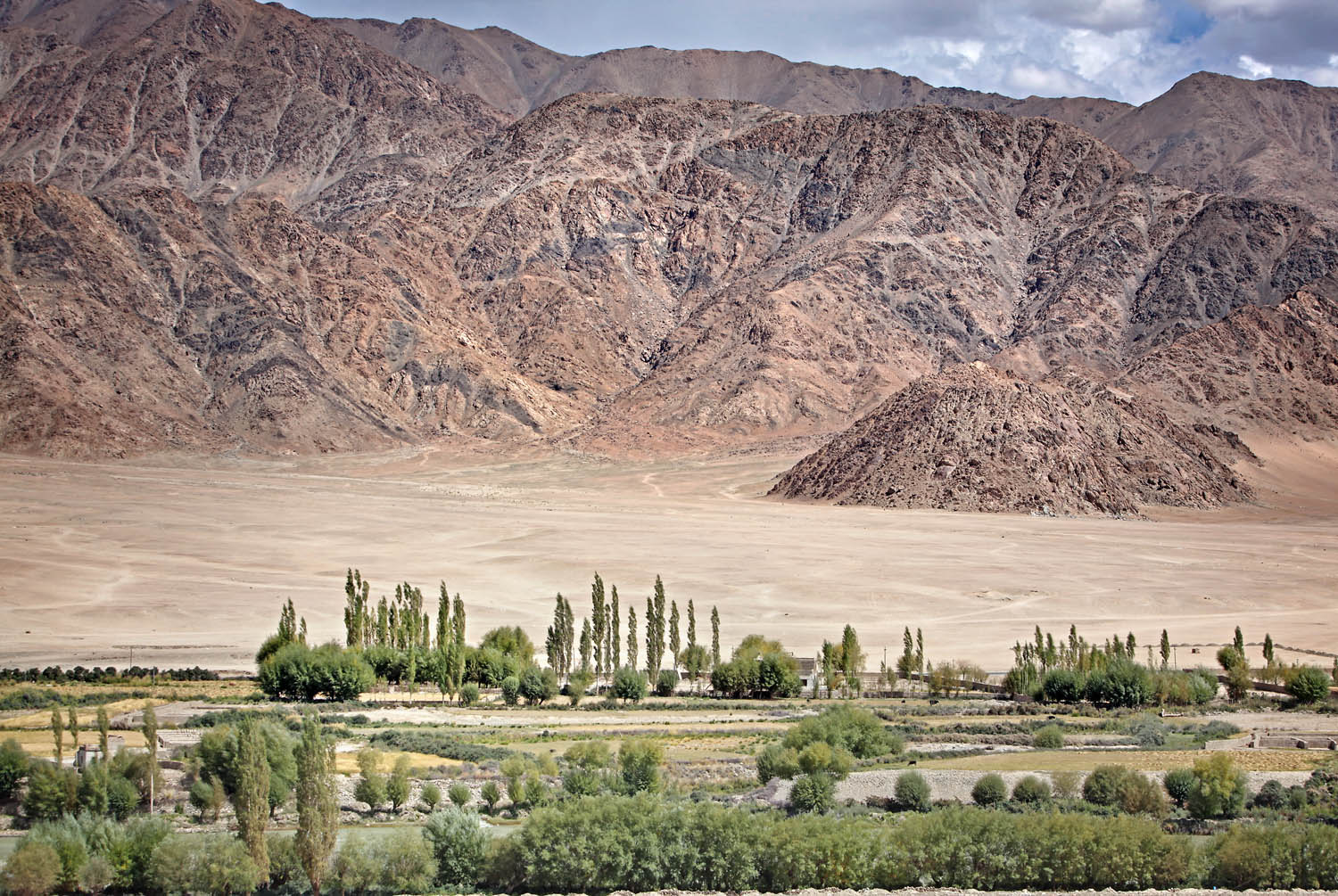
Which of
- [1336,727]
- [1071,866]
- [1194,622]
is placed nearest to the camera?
[1071,866]

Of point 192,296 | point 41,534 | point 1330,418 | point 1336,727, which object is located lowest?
point 1336,727

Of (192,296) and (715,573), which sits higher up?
(192,296)

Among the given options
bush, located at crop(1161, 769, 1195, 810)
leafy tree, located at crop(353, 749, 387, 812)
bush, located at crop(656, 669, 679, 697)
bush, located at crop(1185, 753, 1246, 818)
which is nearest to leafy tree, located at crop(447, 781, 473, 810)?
leafy tree, located at crop(353, 749, 387, 812)

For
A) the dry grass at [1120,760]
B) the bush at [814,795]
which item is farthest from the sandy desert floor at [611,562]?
the bush at [814,795]

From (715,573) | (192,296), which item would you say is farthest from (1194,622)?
(192,296)

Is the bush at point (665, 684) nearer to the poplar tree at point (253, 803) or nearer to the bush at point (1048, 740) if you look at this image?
the bush at point (1048, 740)

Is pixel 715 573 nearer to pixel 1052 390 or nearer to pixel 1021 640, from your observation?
pixel 1021 640
